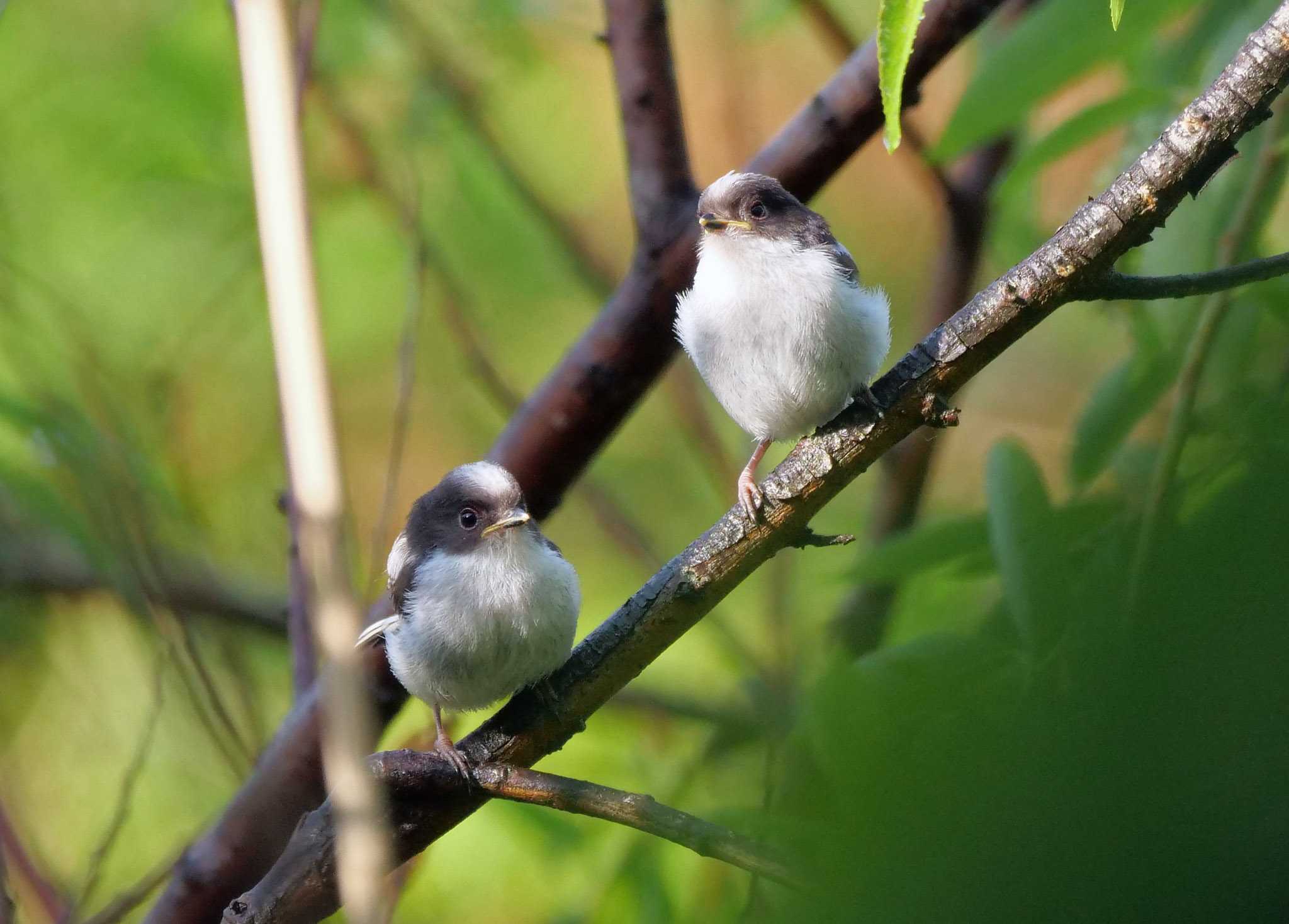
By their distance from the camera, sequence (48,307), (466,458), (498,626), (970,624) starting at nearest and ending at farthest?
(970,624), (498,626), (48,307), (466,458)

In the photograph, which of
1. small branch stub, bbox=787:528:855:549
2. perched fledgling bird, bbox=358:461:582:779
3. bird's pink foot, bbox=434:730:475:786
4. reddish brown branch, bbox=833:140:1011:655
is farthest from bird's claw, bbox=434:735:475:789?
reddish brown branch, bbox=833:140:1011:655

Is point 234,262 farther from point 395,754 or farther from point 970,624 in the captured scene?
point 970,624

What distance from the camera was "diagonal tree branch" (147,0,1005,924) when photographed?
86.0 inches

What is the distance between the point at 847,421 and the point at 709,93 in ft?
10.5

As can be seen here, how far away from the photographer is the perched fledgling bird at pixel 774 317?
175 cm

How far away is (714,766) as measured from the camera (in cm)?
283

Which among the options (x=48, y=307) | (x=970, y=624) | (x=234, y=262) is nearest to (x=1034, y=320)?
(x=970, y=624)

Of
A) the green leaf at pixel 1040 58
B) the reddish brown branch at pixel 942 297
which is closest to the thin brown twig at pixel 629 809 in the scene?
the green leaf at pixel 1040 58

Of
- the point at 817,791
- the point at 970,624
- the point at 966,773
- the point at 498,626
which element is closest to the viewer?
the point at 966,773

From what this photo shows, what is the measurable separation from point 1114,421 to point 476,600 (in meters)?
1.11

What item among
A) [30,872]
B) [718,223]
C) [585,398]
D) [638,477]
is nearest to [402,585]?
[585,398]

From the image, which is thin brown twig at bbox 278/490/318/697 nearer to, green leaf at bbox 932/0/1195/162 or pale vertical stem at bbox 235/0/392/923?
green leaf at bbox 932/0/1195/162

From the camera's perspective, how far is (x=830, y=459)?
4.76 feet

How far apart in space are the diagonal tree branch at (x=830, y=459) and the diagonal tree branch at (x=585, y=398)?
71 cm
